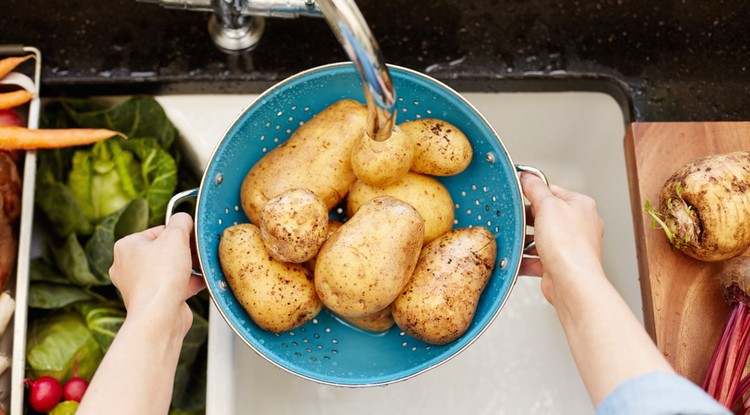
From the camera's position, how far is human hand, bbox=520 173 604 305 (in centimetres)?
69

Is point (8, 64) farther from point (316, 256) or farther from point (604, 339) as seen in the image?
point (604, 339)

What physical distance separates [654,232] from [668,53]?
1.05 ft

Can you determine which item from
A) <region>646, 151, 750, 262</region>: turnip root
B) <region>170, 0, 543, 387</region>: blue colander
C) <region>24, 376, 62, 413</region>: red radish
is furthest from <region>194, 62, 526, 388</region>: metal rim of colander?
<region>24, 376, 62, 413</region>: red radish

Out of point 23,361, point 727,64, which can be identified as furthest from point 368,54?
point 727,64

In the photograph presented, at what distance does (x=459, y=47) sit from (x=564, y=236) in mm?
428

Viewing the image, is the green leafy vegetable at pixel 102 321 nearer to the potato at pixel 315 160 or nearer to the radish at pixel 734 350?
the potato at pixel 315 160

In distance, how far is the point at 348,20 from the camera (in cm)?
54

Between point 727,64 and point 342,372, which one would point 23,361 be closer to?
point 342,372

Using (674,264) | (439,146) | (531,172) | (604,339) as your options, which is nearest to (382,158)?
(439,146)

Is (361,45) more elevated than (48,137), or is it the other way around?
(361,45)

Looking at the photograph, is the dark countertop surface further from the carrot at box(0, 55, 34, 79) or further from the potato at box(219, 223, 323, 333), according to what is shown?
the potato at box(219, 223, 323, 333)

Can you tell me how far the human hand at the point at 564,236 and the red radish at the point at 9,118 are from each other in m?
0.71

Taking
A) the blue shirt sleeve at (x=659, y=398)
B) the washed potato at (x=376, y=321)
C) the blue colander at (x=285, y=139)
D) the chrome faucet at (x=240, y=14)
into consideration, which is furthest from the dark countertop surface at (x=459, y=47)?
the blue shirt sleeve at (x=659, y=398)

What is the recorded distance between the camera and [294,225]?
0.74m
